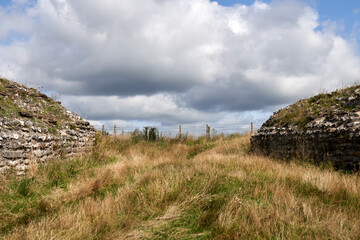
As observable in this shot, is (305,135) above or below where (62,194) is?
above

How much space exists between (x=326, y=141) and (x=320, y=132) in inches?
14.6

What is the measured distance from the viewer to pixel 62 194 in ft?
18.5

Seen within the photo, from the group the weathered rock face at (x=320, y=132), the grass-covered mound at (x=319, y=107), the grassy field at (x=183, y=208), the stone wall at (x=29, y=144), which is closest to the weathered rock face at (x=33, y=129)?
the stone wall at (x=29, y=144)

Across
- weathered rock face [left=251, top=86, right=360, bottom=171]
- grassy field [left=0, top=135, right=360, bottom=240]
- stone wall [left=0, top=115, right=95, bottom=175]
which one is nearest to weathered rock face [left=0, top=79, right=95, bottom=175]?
stone wall [left=0, top=115, right=95, bottom=175]

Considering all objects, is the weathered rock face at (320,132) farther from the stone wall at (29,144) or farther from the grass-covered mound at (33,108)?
the grass-covered mound at (33,108)

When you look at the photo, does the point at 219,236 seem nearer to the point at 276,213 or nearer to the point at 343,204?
the point at 276,213

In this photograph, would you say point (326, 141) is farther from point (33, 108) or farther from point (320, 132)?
→ point (33, 108)

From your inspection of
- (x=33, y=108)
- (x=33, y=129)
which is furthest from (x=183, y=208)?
(x=33, y=108)

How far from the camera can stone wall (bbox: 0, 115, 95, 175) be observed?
672 centimetres

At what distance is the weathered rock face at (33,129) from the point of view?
22.7 ft

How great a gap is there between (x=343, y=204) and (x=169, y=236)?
320cm

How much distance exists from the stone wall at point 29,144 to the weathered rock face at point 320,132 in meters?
8.08

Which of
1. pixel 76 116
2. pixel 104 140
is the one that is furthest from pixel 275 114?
pixel 76 116

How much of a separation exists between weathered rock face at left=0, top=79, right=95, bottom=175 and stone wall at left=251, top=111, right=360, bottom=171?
8.13 meters
